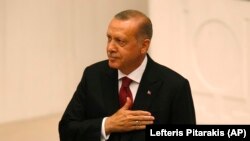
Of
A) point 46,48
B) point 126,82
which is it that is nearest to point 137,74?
point 126,82

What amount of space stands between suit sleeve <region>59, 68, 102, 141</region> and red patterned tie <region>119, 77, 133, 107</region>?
0.37ft

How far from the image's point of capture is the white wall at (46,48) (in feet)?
13.8

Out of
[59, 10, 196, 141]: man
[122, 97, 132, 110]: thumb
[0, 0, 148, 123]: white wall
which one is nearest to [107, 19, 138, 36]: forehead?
[59, 10, 196, 141]: man

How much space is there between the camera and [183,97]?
2023 mm

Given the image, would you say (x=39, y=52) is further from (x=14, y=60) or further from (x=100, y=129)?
(x=100, y=129)

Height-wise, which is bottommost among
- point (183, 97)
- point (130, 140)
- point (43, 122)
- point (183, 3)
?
point (43, 122)

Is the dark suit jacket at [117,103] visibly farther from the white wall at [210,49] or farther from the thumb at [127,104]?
the white wall at [210,49]

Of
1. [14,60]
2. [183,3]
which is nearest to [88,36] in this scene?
[14,60]

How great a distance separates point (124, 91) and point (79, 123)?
0.20 m

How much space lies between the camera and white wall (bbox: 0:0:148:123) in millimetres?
4191

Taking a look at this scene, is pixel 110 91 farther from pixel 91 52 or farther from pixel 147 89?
pixel 91 52

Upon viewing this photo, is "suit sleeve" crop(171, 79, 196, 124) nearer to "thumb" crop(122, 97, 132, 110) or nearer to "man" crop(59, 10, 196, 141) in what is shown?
"man" crop(59, 10, 196, 141)

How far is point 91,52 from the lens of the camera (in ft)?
15.0

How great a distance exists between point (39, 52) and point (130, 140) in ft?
8.19
